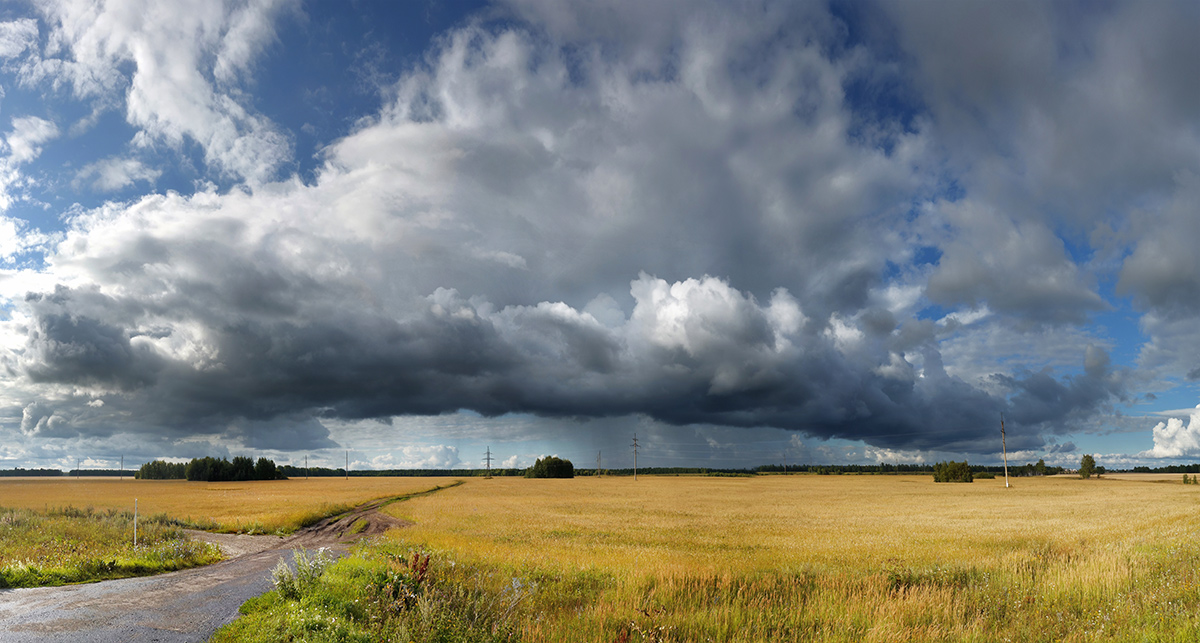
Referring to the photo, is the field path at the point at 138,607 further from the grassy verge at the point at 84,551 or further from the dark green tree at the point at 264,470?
the dark green tree at the point at 264,470

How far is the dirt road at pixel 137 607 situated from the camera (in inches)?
492

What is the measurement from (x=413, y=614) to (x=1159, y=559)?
21361 mm

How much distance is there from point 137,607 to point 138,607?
24 millimetres

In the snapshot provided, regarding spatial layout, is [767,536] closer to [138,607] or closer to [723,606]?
[723,606]

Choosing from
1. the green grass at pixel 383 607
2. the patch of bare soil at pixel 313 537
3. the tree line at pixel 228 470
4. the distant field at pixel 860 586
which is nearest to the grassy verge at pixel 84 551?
the patch of bare soil at pixel 313 537

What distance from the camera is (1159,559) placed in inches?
725

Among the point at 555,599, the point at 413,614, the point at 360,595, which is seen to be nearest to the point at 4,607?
the point at 360,595

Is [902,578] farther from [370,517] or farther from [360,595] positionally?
[370,517]

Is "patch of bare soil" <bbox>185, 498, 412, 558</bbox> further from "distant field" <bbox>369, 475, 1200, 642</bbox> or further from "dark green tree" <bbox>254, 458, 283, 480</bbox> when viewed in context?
"dark green tree" <bbox>254, 458, 283, 480</bbox>

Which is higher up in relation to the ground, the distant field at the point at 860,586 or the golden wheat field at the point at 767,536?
the distant field at the point at 860,586

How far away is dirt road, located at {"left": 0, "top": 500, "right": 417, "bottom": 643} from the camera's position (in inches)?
492

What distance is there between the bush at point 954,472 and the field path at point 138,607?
165 metres

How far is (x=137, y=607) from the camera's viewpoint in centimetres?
1502

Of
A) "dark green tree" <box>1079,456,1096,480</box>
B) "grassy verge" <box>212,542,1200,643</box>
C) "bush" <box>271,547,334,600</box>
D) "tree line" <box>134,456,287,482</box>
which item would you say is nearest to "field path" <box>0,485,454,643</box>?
"bush" <box>271,547,334,600</box>
